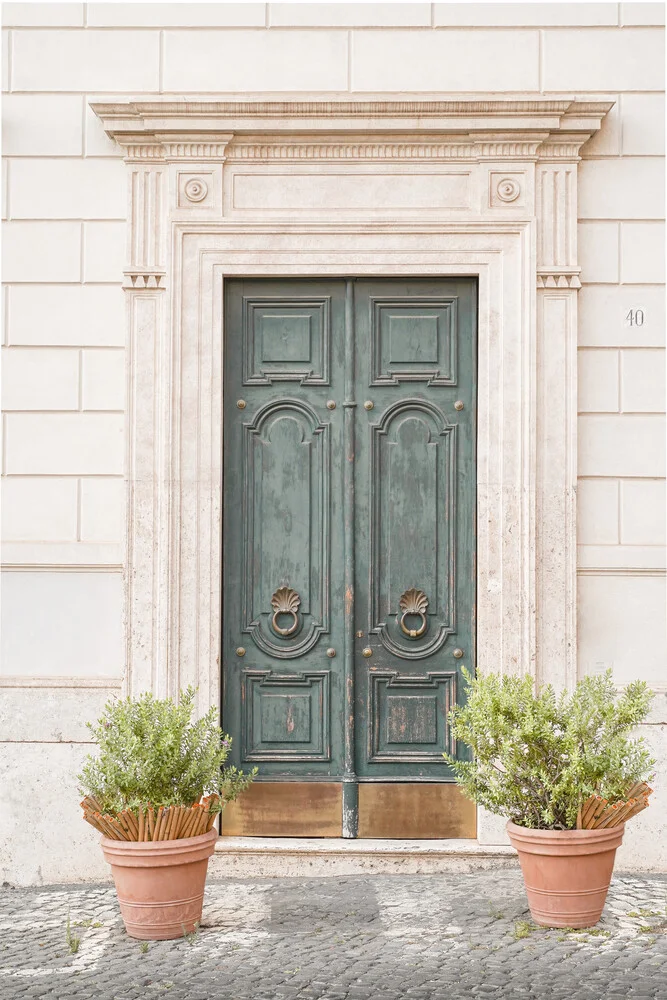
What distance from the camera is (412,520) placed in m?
6.52

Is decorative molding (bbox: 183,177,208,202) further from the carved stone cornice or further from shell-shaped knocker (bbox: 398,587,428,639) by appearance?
shell-shaped knocker (bbox: 398,587,428,639)

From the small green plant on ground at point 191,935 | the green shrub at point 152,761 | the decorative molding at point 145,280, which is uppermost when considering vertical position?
the decorative molding at point 145,280

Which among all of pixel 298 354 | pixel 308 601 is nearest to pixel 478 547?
pixel 308 601

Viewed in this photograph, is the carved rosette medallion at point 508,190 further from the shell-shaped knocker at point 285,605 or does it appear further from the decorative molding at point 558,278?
the shell-shaped knocker at point 285,605

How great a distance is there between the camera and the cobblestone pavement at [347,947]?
14.7ft

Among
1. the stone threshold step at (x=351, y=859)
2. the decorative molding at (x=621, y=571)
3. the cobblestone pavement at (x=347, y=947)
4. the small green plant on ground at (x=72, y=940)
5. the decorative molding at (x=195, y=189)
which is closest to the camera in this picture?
A: the cobblestone pavement at (x=347, y=947)

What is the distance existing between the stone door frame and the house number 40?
34 centimetres

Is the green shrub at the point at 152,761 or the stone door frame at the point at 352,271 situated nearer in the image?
the green shrub at the point at 152,761

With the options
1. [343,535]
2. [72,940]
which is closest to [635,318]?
[343,535]

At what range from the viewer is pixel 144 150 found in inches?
253

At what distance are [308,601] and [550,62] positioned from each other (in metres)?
3.63

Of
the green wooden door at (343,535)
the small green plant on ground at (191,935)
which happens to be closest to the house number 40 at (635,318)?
the green wooden door at (343,535)

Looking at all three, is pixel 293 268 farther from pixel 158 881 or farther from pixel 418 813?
pixel 158 881

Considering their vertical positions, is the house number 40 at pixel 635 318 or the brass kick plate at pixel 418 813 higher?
the house number 40 at pixel 635 318
